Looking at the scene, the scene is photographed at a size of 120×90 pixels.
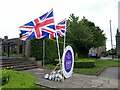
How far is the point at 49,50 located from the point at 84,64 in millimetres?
3492

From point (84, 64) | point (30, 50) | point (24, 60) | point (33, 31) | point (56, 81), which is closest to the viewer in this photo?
point (56, 81)

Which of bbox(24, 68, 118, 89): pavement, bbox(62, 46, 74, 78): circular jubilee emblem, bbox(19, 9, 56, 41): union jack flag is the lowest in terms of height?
bbox(24, 68, 118, 89): pavement

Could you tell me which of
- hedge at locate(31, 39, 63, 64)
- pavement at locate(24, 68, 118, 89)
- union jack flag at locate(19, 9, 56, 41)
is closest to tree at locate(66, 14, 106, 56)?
hedge at locate(31, 39, 63, 64)

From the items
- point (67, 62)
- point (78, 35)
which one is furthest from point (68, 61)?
point (78, 35)

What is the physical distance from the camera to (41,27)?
13180mm

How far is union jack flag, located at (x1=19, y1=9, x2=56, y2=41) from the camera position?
12.7m

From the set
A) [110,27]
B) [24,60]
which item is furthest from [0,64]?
[110,27]

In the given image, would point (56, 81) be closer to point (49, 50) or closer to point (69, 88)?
point (69, 88)

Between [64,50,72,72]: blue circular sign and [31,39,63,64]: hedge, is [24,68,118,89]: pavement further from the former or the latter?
[31,39,63,64]: hedge

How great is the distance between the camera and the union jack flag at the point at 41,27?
12711 millimetres

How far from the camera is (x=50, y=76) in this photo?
1157 cm

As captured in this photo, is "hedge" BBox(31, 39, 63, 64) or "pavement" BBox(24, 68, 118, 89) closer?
"pavement" BBox(24, 68, 118, 89)

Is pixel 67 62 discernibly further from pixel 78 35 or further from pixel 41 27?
pixel 78 35

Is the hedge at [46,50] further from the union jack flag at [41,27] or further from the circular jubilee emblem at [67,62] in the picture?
the circular jubilee emblem at [67,62]
